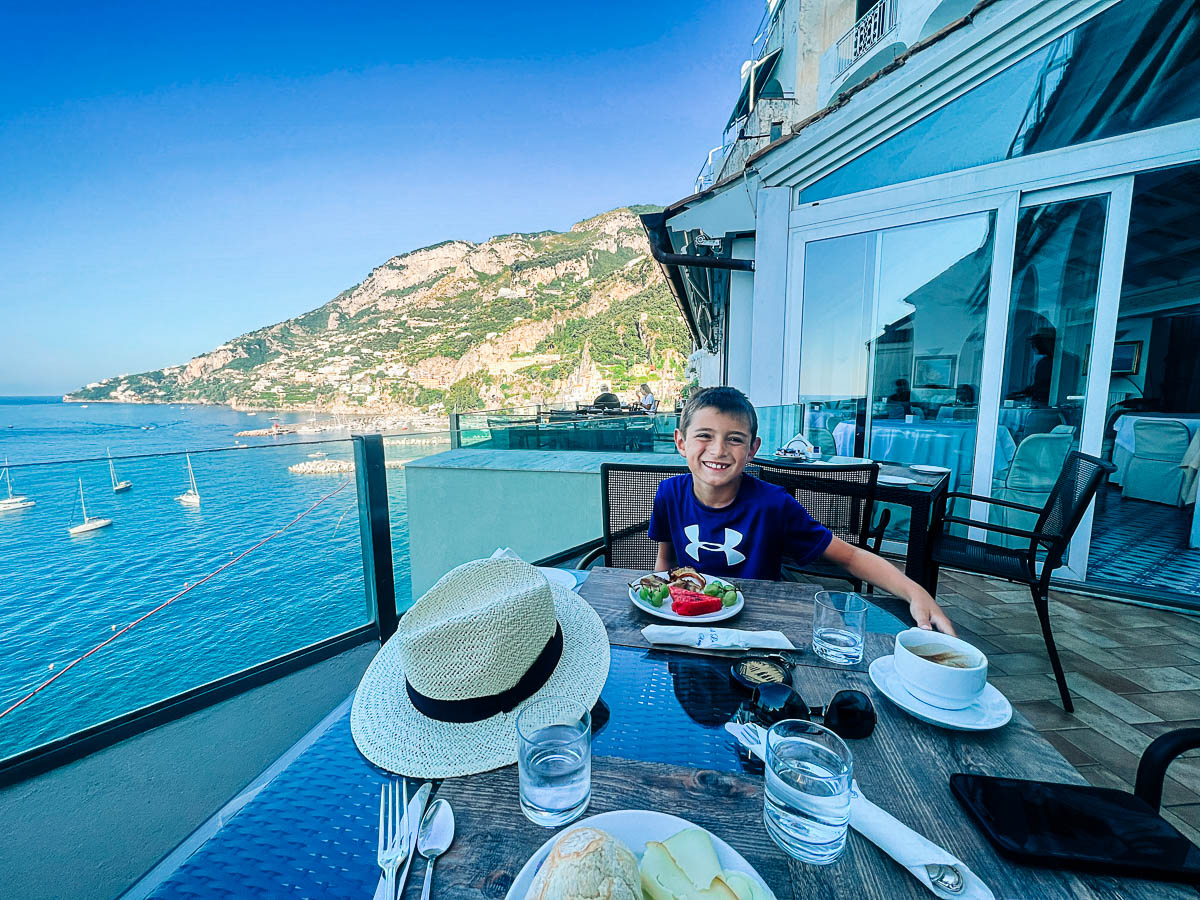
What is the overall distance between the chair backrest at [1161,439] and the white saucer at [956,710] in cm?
657

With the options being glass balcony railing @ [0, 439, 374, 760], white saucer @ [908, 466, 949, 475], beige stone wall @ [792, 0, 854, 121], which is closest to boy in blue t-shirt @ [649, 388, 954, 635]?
glass balcony railing @ [0, 439, 374, 760]

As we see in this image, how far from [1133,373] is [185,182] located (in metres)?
57.5

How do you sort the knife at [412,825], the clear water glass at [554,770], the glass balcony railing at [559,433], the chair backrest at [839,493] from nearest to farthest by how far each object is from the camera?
the knife at [412,825]
the clear water glass at [554,770]
the chair backrest at [839,493]
the glass balcony railing at [559,433]

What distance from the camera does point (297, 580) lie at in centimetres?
236

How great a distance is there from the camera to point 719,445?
1586 mm

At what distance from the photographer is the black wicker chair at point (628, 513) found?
81.0 inches

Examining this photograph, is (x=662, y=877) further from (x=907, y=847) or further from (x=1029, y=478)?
(x=1029, y=478)

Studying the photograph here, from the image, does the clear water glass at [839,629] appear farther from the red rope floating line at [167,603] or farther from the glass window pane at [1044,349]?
the glass window pane at [1044,349]

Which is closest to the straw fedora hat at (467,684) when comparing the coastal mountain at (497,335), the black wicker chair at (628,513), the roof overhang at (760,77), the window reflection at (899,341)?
the black wicker chair at (628,513)

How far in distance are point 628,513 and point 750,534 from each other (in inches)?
23.6

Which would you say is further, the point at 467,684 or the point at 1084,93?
the point at 1084,93

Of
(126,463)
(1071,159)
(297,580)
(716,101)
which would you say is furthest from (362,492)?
(716,101)

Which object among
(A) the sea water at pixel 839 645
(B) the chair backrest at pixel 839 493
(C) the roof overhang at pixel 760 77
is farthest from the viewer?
(C) the roof overhang at pixel 760 77

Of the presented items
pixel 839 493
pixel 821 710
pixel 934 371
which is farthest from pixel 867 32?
pixel 821 710
